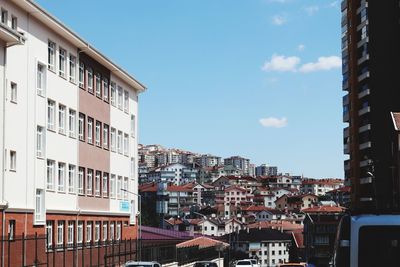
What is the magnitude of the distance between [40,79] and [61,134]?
15.4 ft

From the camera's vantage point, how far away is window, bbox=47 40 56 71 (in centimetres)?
4212

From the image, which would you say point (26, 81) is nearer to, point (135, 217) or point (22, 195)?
point (22, 195)

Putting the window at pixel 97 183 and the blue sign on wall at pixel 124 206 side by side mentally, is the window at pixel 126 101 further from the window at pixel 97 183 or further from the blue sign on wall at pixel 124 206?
the window at pixel 97 183

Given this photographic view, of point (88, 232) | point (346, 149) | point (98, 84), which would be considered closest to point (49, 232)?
→ point (88, 232)

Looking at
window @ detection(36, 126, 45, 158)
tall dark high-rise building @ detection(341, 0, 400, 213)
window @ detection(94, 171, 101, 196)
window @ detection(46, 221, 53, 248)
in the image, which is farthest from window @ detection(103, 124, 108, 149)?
tall dark high-rise building @ detection(341, 0, 400, 213)

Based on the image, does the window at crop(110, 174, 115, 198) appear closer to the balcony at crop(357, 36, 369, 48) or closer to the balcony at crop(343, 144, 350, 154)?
the balcony at crop(357, 36, 369, 48)

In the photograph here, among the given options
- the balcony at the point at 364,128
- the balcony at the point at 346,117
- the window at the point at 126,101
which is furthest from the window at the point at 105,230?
the balcony at the point at 346,117

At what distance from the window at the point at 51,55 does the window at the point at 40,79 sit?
1.15m

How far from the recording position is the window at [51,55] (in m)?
42.1

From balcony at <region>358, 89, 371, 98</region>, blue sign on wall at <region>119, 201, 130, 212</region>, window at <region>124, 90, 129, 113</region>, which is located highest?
balcony at <region>358, 89, 371, 98</region>

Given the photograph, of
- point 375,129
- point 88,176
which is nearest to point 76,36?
point 88,176

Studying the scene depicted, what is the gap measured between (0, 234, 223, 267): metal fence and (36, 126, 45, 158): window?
447 centimetres

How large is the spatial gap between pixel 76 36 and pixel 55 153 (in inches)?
283

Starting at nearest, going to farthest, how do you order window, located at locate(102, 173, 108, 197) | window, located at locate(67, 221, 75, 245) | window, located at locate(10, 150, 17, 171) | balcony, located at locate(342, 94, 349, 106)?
window, located at locate(10, 150, 17, 171) < window, located at locate(67, 221, 75, 245) < window, located at locate(102, 173, 108, 197) < balcony, located at locate(342, 94, 349, 106)
